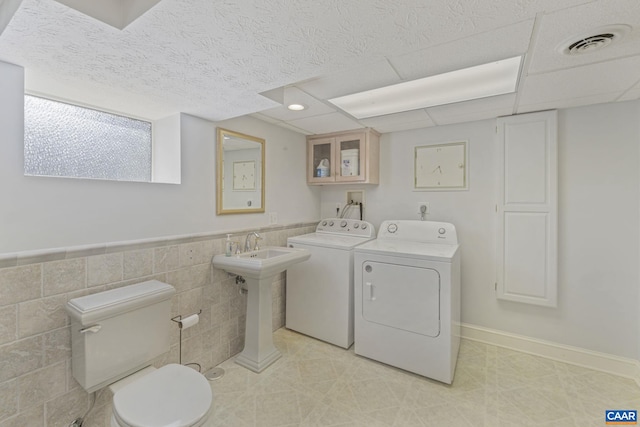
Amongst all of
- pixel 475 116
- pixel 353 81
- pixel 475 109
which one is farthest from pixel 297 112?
pixel 475 116

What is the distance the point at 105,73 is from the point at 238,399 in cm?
210

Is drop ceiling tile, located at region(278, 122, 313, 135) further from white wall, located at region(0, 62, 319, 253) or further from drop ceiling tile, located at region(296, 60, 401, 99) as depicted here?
drop ceiling tile, located at region(296, 60, 401, 99)

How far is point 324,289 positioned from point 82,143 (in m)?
2.11

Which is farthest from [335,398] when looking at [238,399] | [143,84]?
[143,84]

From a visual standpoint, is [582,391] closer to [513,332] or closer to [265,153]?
[513,332]

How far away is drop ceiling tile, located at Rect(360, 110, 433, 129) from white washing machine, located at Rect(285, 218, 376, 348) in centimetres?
104

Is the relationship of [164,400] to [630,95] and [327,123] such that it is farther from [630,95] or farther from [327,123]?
[630,95]

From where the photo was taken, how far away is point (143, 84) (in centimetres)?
153

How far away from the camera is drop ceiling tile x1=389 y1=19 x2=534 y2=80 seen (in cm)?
123

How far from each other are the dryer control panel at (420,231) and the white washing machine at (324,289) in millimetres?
177

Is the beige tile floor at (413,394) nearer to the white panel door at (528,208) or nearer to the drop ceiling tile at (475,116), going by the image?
the white panel door at (528,208)
